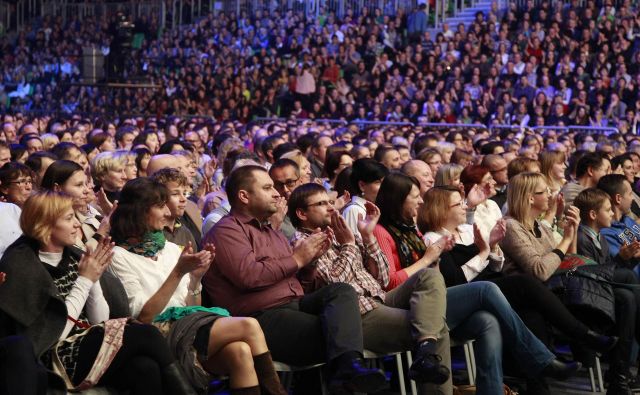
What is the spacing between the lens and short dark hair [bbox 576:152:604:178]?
33.9 feet

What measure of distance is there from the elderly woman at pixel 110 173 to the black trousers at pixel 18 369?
306cm

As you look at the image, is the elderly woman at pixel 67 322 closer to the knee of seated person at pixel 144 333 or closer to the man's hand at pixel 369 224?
the knee of seated person at pixel 144 333

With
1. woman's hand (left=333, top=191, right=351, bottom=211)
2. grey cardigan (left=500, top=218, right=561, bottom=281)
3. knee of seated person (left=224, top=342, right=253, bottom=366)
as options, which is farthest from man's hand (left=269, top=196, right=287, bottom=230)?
knee of seated person (left=224, top=342, right=253, bottom=366)

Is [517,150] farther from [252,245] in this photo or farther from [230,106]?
[230,106]

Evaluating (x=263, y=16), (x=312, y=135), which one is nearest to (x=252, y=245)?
(x=312, y=135)

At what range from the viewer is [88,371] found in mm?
5441

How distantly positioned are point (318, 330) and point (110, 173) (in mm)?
2606

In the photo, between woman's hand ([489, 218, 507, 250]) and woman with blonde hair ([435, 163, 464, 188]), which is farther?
woman with blonde hair ([435, 163, 464, 188])

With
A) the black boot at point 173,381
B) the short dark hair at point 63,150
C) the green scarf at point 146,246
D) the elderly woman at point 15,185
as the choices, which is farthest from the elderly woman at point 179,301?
the short dark hair at point 63,150

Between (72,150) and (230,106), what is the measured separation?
19600 millimetres

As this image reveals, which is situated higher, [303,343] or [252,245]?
[252,245]

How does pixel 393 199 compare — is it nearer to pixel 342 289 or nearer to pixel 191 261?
pixel 342 289

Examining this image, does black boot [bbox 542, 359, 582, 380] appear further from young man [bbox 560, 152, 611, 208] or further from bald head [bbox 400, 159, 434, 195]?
young man [bbox 560, 152, 611, 208]

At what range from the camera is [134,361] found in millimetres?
5473
